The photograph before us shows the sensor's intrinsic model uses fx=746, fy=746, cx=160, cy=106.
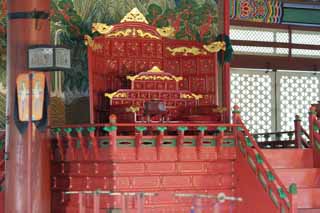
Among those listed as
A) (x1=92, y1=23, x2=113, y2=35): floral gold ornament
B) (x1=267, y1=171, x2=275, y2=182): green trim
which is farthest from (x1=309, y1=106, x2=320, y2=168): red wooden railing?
(x1=92, y1=23, x2=113, y2=35): floral gold ornament

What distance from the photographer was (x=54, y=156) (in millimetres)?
9188

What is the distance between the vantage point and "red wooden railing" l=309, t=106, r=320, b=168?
30.4ft

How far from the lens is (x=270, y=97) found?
11.9 metres

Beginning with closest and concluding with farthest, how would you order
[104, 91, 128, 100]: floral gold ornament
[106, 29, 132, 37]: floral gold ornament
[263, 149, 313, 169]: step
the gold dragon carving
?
[263, 149, 313, 169]: step < [104, 91, 128, 100]: floral gold ornament < [106, 29, 132, 37]: floral gold ornament < the gold dragon carving

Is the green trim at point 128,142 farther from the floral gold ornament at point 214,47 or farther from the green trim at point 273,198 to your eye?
the floral gold ornament at point 214,47

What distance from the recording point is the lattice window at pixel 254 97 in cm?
1178

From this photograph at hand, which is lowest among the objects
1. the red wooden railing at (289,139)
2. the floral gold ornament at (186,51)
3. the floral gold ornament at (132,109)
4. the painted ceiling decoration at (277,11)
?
the red wooden railing at (289,139)

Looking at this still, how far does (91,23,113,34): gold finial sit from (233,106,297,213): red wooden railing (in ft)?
6.84

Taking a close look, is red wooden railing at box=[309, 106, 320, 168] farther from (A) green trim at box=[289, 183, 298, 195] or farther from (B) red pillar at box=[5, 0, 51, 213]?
(B) red pillar at box=[5, 0, 51, 213]

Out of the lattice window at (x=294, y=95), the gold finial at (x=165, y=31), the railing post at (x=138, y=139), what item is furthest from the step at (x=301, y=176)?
the lattice window at (x=294, y=95)

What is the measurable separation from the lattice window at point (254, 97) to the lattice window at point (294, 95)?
21 cm

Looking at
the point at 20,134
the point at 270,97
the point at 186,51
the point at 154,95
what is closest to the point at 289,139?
the point at 270,97

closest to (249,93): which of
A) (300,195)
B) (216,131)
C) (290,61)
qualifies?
(290,61)

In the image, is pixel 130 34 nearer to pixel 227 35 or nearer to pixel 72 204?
pixel 227 35
